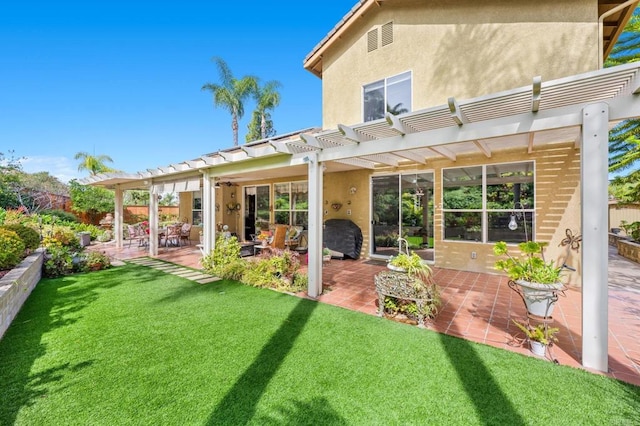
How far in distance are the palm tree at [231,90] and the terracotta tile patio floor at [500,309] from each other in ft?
60.0

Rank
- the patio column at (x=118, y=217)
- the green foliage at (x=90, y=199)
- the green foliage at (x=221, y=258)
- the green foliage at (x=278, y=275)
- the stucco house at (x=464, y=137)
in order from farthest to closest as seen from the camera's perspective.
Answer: the green foliage at (x=90, y=199) < the patio column at (x=118, y=217) < the green foliage at (x=221, y=258) < the green foliage at (x=278, y=275) < the stucco house at (x=464, y=137)

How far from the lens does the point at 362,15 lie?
28.7ft

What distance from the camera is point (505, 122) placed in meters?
3.75

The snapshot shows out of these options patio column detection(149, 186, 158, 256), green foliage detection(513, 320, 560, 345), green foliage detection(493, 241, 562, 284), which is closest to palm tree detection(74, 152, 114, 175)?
patio column detection(149, 186, 158, 256)

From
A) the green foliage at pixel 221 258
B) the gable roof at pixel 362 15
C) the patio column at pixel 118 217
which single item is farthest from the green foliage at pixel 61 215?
the gable roof at pixel 362 15

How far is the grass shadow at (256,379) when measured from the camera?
2.40 meters

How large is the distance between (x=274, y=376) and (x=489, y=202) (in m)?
6.99

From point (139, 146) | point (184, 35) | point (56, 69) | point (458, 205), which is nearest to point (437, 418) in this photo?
point (458, 205)

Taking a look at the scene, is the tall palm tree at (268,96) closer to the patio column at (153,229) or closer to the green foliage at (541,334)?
the patio column at (153,229)

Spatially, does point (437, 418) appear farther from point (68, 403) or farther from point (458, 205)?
point (458, 205)

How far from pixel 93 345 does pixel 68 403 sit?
1310 millimetres

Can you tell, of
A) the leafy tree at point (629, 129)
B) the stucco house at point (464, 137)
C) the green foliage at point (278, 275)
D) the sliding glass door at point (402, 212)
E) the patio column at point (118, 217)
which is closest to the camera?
the stucco house at point (464, 137)

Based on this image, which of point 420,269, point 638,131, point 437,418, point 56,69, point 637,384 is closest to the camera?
point 437,418

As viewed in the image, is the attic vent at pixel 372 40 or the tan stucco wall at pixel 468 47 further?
the attic vent at pixel 372 40
